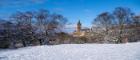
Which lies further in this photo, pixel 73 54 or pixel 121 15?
pixel 121 15

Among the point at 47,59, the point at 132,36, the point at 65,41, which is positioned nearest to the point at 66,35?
the point at 65,41

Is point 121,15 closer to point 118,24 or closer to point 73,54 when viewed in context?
point 118,24

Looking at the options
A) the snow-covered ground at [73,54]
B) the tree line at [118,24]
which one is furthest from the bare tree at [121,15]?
the snow-covered ground at [73,54]

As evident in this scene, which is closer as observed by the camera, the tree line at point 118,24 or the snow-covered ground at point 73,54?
the snow-covered ground at point 73,54

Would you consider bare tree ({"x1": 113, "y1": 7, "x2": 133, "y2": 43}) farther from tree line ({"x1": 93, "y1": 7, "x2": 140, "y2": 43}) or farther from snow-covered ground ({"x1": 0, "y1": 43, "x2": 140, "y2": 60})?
snow-covered ground ({"x1": 0, "y1": 43, "x2": 140, "y2": 60})

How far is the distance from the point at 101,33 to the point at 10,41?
27.2 feet

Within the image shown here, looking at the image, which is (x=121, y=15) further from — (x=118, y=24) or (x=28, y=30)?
(x=28, y=30)

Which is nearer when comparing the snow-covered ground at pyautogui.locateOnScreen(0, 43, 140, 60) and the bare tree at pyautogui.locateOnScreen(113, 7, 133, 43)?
the snow-covered ground at pyautogui.locateOnScreen(0, 43, 140, 60)

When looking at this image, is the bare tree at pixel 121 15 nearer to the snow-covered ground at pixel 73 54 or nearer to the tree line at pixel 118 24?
the tree line at pixel 118 24

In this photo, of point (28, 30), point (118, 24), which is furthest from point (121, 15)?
point (28, 30)

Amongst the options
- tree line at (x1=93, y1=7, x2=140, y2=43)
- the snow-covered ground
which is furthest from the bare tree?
the snow-covered ground

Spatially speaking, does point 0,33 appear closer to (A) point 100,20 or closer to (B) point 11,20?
(B) point 11,20

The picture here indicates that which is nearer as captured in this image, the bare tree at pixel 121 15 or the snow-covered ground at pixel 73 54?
the snow-covered ground at pixel 73 54

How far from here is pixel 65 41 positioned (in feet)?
52.2
